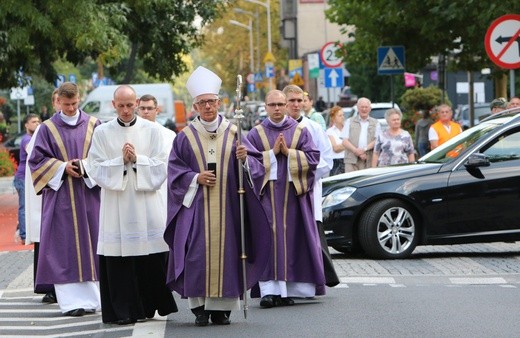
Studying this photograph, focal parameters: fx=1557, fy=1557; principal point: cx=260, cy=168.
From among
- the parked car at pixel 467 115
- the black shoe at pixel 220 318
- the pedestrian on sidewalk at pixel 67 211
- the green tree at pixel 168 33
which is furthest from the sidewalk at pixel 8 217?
the parked car at pixel 467 115

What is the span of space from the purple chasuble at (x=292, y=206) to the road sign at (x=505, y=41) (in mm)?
8887

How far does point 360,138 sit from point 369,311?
9654 millimetres

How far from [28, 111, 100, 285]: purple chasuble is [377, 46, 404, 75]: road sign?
1848 centimetres

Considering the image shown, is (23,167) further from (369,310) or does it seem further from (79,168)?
(369,310)

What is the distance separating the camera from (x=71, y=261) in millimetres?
12211

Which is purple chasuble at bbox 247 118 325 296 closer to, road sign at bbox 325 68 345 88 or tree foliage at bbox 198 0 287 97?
road sign at bbox 325 68 345 88

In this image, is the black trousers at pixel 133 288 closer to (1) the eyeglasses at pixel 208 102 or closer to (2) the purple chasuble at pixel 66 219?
(2) the purple chasuble at pixel 66 219

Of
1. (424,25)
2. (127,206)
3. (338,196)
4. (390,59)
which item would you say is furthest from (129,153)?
(424,25)

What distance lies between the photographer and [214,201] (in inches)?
434

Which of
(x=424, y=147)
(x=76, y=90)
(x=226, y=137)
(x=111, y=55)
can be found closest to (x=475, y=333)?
(x=226, y=137)

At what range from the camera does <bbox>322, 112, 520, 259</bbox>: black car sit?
52.7ft

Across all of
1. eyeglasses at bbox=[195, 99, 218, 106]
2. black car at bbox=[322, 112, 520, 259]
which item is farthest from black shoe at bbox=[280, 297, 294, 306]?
black car at bbox=[322, 112, 520, 259]

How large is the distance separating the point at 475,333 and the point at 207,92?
2.50m

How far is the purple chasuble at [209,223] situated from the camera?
11.0 metres
